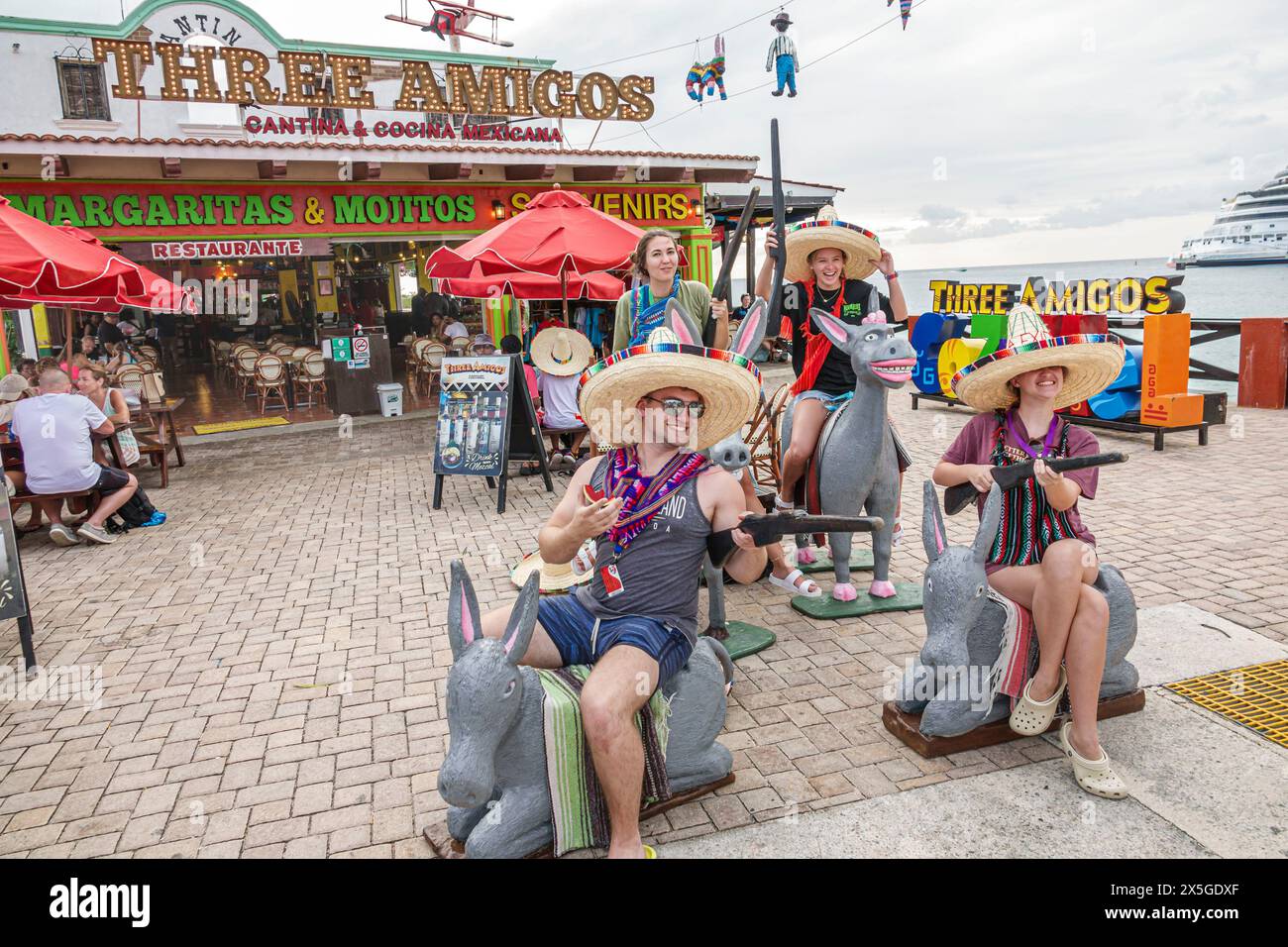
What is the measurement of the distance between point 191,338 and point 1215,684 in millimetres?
24771

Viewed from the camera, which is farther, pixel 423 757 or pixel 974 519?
pixel 974 519

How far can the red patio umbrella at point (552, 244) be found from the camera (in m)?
8.79

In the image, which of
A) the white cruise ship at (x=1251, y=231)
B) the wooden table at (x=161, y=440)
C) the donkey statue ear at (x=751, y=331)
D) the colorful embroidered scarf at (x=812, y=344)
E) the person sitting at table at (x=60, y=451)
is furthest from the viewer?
the white cruise ship at (x=1251, y=231)

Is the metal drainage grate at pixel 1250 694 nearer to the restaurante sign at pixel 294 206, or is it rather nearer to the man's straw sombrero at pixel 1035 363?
the man's straw sombrero at pixel 1035 363

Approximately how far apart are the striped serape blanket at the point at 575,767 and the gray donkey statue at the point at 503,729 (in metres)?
0.04

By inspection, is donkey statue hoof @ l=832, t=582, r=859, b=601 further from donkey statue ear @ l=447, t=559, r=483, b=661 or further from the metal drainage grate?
donkey statue ear @ l=447, t=559, r=483, b=661

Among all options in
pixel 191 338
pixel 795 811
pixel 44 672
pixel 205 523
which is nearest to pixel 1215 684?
pixel 795 811

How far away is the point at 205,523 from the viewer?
806 cm

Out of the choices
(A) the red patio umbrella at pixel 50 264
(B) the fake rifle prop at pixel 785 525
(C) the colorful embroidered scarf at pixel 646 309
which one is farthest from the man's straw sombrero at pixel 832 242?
(A) the red patio umbrella at pixel 50 264

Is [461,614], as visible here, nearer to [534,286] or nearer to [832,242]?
[832,242]

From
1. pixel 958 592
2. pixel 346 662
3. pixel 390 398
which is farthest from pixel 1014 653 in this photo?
pixel 390 398

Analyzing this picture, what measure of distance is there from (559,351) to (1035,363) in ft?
22.3

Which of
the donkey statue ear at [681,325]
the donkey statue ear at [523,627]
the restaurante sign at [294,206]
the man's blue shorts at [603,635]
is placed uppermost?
the restaurante sign at [294,206]
